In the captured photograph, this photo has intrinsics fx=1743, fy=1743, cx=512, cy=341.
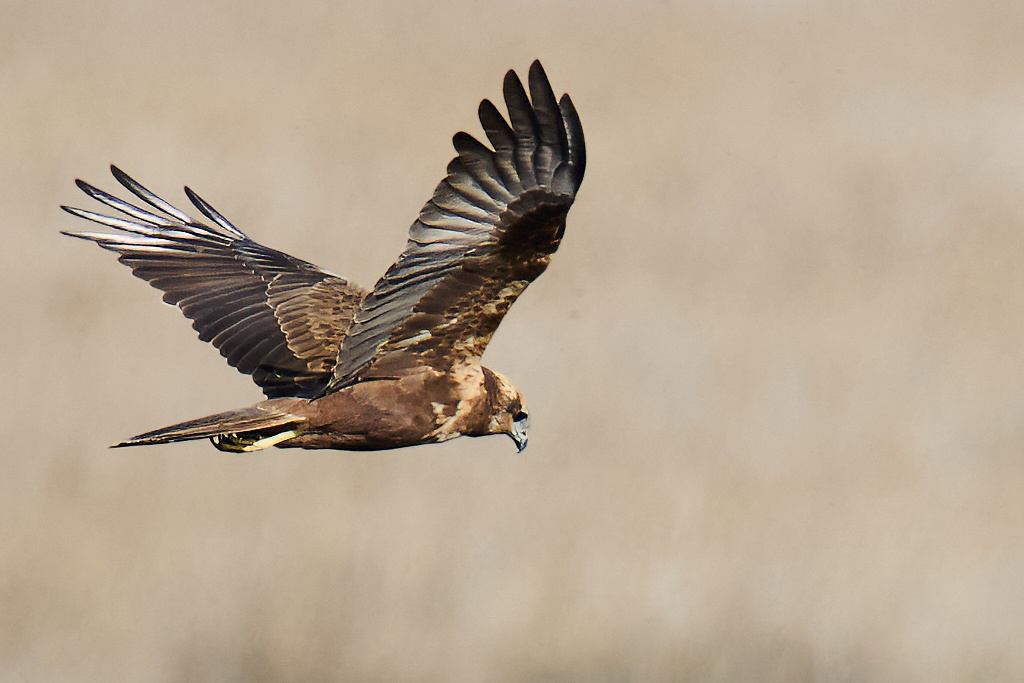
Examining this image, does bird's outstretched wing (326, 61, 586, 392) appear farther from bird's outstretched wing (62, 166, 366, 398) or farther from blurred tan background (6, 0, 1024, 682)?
blurred tan background (6, 0, 1024, 682)

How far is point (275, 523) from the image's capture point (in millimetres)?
8945

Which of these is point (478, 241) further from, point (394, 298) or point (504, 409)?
point (504, 409)

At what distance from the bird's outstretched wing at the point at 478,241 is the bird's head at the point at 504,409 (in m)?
0.28

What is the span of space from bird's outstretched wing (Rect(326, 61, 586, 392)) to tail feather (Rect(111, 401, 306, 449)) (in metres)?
0.28

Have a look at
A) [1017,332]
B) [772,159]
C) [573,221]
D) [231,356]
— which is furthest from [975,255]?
[231,356]

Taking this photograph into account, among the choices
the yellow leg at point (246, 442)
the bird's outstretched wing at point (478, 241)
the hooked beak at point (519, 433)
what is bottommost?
the yellow leg at point (246, 442)

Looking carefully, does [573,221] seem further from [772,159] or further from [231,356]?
[231,356]

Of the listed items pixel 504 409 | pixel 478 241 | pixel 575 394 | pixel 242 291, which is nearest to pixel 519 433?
pixel 504 409

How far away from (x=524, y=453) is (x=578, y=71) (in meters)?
5.45

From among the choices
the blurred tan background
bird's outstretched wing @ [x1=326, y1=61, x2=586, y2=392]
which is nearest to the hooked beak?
bird's outstretched wing @ [x1=326, y1=61, x2=586, y2=392]

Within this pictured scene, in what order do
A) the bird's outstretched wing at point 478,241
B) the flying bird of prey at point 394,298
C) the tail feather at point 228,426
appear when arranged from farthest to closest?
the tail feather at point 228,426, the flying bird of prey at point 394,298, the bird's outstretched wing at point 478,241

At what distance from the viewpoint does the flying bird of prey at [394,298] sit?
217 inches

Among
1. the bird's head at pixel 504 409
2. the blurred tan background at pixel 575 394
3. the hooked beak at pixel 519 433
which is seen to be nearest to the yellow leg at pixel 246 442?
the bird's head at pixel 504 409

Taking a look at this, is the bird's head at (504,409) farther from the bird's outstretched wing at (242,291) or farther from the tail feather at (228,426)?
the tail feather at (228,426)
